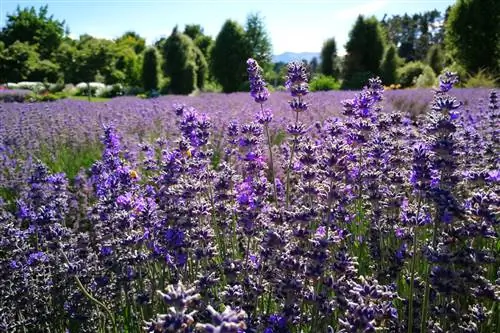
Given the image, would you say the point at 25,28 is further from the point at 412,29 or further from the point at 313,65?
the point at 412,29

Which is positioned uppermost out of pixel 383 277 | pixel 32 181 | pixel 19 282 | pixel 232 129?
pixel 232 129

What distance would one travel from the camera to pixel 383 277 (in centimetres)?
261

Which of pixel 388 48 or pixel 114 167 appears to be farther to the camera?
pixel 388 48

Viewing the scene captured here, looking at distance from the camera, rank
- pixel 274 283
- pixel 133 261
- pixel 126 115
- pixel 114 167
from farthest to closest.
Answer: pixel 126 115
pixel 114 167
pixel 133 261
pixel 274 283

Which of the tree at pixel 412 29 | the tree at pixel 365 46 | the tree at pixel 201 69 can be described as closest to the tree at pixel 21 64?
the tree at pixel 201 69

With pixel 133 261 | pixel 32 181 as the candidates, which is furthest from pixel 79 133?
pixel 133 261

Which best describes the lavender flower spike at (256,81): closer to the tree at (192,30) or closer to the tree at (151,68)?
the tree at (151,68)

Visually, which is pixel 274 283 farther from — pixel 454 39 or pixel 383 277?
pixel 454 39

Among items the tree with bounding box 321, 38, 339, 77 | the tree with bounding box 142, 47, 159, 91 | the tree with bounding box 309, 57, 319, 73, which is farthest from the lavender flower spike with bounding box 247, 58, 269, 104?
the tree with bounding box 321, 38, 339, 77

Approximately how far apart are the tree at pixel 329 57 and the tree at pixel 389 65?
7.28 m

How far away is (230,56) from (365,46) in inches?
331

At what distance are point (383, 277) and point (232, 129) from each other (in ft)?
5.29

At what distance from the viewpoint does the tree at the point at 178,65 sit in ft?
96.6

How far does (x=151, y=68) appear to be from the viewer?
33188mm
